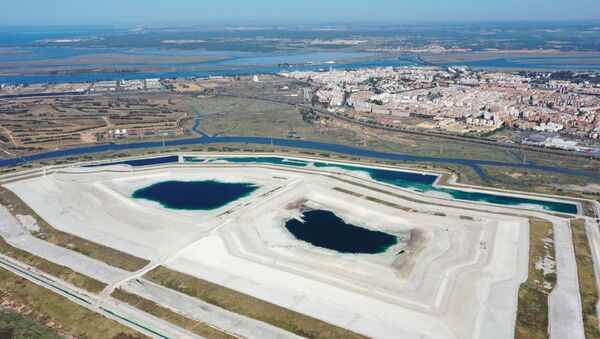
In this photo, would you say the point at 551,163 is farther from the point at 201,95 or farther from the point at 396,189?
the point at 201,95

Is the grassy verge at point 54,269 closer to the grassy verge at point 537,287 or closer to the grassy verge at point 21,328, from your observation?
the grassy verge at point 21,328

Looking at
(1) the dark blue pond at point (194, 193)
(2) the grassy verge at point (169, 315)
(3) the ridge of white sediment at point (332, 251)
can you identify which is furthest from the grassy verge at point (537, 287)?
(1) the dark blue pond at point (194, 193)

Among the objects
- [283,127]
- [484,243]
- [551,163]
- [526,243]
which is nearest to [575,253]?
[526,243]

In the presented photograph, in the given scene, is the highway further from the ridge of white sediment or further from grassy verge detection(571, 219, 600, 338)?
grassy verge detection(571, 219, 600, 338)

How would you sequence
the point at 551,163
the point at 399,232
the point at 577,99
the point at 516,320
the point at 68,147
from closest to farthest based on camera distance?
the point at 516,320 → the point at 399,232 → the point at 551,163 → the point at 68,147 → the point at 577,99

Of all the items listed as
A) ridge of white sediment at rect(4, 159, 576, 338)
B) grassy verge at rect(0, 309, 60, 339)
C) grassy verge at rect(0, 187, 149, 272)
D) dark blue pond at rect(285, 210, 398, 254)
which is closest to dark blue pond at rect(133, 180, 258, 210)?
ridge of white sediment at rect(4, 159, 576, 338)

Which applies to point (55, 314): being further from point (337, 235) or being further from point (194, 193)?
point (194, 193)

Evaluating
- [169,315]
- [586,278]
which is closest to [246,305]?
[169,315]
